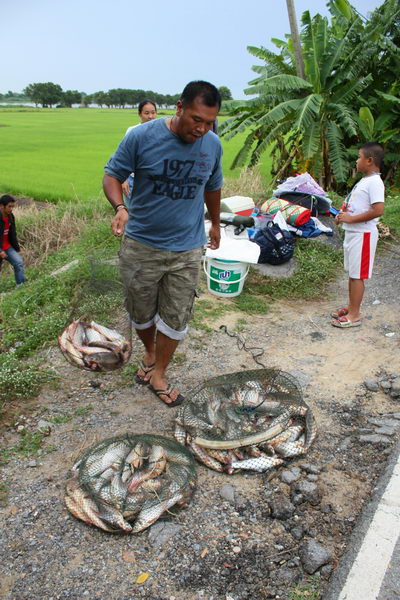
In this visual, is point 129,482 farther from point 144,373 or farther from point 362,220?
point 362,220

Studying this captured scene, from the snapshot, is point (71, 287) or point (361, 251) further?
point (71, 287)

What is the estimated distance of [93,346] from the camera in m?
3.08

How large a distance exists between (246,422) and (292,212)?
A: 13.3ft

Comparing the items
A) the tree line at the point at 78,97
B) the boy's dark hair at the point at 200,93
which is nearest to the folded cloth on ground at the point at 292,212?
the boy's dark hair at the point at 200,93

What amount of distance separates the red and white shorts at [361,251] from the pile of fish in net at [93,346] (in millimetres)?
2190

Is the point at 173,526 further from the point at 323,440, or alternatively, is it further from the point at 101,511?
the point at 323,440

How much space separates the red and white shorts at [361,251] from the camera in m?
4.06

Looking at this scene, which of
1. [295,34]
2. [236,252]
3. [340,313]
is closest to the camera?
[340,313]

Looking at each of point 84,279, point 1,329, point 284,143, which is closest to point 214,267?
point 84,279

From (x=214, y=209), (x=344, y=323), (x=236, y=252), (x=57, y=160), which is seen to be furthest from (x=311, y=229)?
(x=57, y=160)

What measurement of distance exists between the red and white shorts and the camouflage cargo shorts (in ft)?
5.86

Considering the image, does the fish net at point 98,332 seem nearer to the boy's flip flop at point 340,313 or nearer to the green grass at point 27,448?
the green grass at point 27,448

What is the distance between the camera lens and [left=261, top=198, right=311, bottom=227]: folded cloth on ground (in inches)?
243

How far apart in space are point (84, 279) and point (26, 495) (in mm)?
2602
